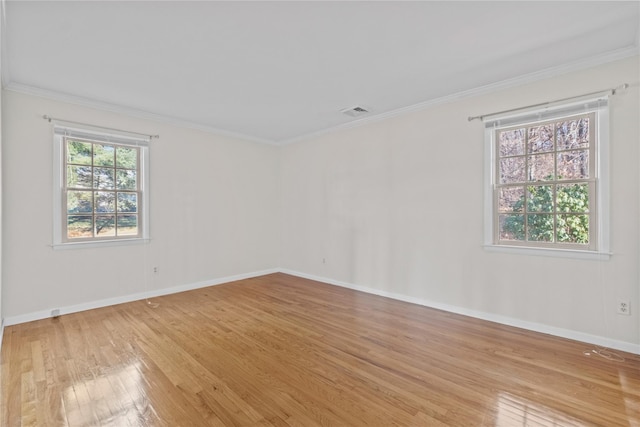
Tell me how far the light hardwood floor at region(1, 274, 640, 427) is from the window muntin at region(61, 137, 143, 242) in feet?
3.59

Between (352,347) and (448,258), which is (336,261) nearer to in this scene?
(448,258)

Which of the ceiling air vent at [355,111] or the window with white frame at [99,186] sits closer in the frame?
the window with white frame at [99,186]

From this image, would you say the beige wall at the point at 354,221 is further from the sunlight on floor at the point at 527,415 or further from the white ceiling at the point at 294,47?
the sunlight on floor at the point at 527,415

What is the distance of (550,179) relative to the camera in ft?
10.0

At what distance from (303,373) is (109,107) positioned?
404cm

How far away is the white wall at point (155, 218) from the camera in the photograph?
3.27 meters

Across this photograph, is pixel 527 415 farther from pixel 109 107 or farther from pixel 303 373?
pixel 109 107

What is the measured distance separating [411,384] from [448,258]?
194cm

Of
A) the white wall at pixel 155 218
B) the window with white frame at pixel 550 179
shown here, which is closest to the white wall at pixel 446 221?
the window with white frame at pixel 550 179

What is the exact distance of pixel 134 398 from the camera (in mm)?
1973

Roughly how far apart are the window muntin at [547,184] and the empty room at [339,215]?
0.06 ft

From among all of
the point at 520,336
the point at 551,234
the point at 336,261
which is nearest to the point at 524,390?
the point at 520,336

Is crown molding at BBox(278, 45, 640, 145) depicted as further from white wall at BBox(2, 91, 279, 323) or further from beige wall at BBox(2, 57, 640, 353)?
white wall at BBox(2, 91, 279, 323)

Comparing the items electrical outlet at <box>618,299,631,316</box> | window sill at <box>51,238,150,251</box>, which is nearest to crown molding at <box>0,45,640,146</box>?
window sill at <box>51,238,150,251</box>
